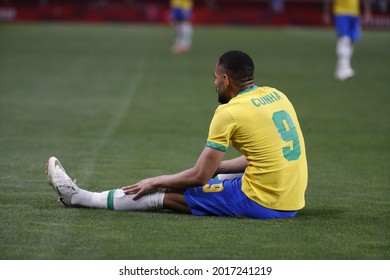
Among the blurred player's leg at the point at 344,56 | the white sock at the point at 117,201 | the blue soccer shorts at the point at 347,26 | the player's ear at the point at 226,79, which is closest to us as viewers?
the player's ear at the point at 226,79

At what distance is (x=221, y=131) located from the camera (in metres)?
7.27

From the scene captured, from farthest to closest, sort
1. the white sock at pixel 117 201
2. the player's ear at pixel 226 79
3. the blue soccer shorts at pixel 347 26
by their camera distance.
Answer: the blue soccer shorts at pixel 347 26, the white sock at pixel 117 201, the player's ear at pixel 226 79

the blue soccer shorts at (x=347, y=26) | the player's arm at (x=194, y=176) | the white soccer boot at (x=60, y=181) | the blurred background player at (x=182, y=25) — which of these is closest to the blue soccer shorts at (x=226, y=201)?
the player's arm at (x=194, y=176)

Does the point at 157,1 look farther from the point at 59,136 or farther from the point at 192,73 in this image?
the point at 59,136

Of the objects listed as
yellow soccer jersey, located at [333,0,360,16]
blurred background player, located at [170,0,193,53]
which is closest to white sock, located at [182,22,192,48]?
blurred background player, located at [170,0,193,53]

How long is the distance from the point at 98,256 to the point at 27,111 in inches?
371

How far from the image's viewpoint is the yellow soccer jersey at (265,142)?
288 inches

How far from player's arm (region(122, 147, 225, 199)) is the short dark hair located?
66 centimetres

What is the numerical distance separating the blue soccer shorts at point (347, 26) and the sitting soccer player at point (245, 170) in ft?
45.7

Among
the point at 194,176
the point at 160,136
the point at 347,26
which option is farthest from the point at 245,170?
the point at 347,26

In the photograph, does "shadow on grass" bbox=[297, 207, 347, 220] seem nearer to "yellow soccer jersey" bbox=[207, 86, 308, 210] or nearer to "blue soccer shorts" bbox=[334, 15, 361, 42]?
"yellow soccer jersey" bbox=[207, 86, 308, 210]

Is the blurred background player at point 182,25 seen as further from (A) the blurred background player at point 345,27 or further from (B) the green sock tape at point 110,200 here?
(B) the green sock tape at point 110,200

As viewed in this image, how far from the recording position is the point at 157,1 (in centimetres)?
4309
